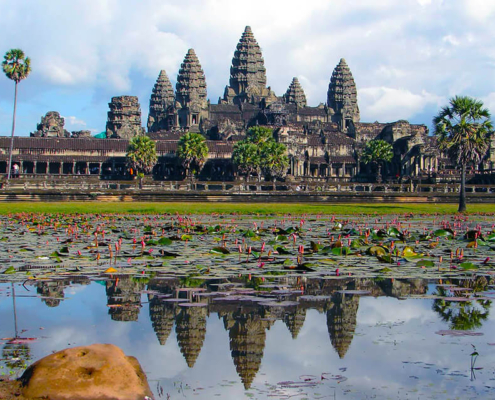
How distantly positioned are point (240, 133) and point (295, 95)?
3079 cm

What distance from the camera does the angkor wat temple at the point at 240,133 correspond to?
4382 inches

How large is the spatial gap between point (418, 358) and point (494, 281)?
18.6 feet

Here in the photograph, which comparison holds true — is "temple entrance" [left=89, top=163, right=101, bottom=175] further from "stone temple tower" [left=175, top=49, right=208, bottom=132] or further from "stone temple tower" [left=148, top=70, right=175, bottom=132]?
"stone temple tower" [left=148, top=70, right=175, bottom=132]

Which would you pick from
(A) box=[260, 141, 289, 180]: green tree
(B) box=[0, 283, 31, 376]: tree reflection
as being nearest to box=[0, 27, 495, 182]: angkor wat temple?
(A) box=[260, 141, 289, 180]: green tree

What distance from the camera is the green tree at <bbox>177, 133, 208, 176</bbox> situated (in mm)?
102312

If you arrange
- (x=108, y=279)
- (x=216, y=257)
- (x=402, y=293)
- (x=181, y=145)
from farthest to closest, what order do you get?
(x=181, y=145)
(x=216, y=257)
(x=108, y=279)
(x=402, y=293)

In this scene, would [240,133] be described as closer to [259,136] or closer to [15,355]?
[259,136]

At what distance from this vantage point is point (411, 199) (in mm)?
61812

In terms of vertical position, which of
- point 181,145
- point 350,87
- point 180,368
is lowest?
point 180,368

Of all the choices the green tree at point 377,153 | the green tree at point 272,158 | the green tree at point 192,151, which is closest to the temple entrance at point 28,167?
the green tree at point 192,151

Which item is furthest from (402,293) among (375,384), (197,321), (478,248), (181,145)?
(181,145)

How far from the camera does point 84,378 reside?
5.91 m

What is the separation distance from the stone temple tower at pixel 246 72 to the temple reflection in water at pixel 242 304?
145515 mm

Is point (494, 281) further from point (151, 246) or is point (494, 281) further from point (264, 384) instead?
point (151, 246)
